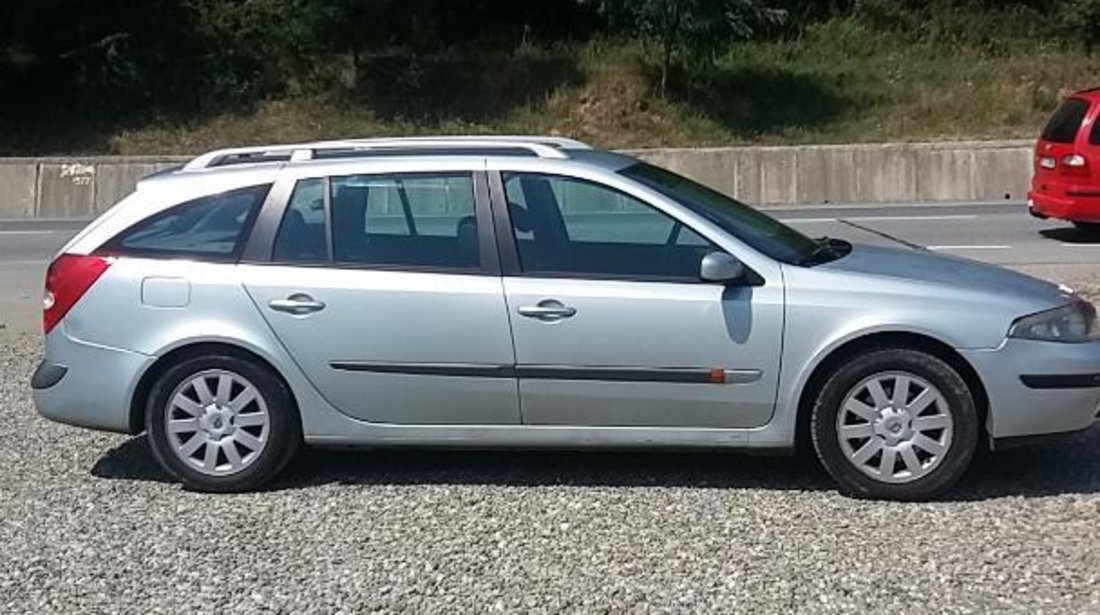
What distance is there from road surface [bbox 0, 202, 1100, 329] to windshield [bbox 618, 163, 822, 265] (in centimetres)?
642

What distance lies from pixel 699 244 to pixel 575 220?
1.93 ft

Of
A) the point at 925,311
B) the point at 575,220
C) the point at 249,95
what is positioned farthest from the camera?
the point at 249,95

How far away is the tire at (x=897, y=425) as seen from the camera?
6.06 m

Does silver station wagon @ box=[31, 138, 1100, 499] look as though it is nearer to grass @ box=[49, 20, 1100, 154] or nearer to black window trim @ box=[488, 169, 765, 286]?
black window trim @ box=[488, 169, 765, 286]

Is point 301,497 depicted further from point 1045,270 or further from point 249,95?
point 249,95

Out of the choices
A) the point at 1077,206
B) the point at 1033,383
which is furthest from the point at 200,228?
the point at 1077,206

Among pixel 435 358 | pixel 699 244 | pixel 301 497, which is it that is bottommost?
pixel 301 497

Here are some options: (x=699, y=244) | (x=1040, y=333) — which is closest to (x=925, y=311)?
(x=1040, y=333)

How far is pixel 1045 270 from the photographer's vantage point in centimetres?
1309

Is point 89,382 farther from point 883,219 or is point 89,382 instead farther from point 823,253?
point 883,219

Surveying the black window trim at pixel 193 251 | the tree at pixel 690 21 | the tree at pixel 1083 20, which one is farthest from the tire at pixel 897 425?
the tree at pixel 1083 20

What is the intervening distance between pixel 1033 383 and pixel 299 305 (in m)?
3.03

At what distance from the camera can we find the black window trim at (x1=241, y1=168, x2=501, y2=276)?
634cm

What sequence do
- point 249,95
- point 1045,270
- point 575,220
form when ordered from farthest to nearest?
point 249,95, point 1045,270, point 575,220
